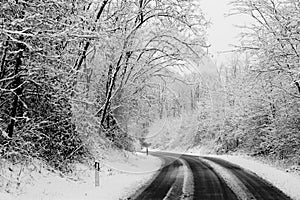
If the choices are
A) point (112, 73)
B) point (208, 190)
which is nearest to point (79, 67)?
point (112, 73)

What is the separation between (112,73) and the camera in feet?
67.8

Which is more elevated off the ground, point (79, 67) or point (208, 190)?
point (79, 67)

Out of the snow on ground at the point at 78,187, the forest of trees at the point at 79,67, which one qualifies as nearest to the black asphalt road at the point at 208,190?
the snow on ground at the point at 78,187

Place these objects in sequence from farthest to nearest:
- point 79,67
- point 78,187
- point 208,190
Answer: point 79,67
point 208,190
point 78,187

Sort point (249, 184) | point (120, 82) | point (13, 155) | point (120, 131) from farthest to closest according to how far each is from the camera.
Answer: point (120, 131) < point (120, 82) < point (249, 184) < point (13, 155)

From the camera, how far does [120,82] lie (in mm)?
21156

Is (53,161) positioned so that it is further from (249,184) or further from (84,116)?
(249,184)

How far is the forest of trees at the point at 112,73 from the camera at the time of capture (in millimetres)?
9008

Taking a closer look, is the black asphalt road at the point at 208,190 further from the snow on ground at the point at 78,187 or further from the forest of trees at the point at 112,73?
the forest of trees at the point at 112,73

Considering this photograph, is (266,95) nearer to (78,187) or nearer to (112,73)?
(112,73)

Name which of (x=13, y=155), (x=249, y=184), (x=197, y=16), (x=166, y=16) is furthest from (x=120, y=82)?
(x=13, y=155)

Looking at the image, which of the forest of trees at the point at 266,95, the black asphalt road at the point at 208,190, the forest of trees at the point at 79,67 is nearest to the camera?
the forest of trees at the point at 79,67

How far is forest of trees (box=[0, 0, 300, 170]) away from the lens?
9008 millimetres

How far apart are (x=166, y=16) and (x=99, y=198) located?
11371 mm
